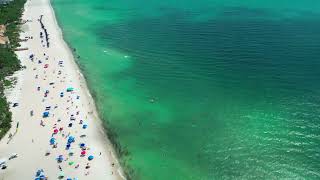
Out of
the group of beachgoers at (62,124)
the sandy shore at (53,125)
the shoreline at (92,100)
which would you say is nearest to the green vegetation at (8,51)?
the sandy shore at (53,125)

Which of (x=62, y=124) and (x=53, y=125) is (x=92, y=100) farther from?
(x=53, y=125)

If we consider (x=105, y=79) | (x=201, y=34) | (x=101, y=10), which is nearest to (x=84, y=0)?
(x=101, y=10)

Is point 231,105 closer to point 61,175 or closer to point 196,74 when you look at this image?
point 196,74

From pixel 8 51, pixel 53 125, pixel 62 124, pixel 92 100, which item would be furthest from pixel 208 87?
pixel 8 51

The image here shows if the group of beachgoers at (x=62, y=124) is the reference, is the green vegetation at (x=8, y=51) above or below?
above

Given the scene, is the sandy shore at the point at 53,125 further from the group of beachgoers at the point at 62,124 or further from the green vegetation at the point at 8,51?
the green vegetation at the point at 8,51

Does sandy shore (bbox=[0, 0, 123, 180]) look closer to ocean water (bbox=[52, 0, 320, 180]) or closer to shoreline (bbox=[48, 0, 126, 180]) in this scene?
shoreline (bbox=[48, 0, 126, 180])

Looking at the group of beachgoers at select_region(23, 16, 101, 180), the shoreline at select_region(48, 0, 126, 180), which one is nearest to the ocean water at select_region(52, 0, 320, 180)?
the shoreline at select_region(48, 0, 126, 180)

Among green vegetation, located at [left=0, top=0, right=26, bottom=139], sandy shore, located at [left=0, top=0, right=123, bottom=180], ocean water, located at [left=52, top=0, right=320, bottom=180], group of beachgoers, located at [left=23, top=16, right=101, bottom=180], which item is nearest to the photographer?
sandy shore, located at [left=0, top=0, right=123, bottom=180]
